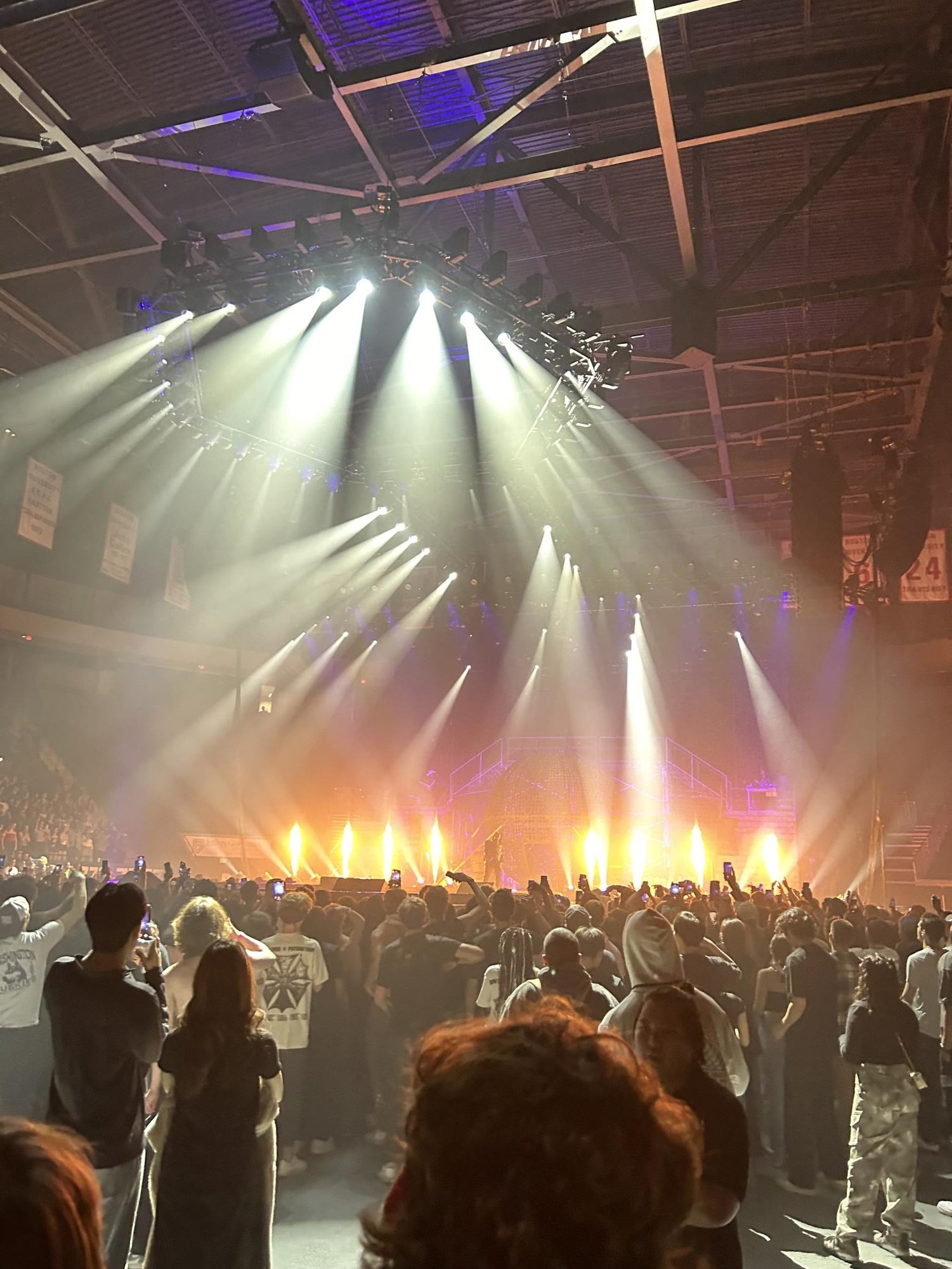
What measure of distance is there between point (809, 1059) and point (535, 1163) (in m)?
5.72

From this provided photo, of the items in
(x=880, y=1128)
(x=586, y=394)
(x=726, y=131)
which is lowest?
(x=880, y=1128)

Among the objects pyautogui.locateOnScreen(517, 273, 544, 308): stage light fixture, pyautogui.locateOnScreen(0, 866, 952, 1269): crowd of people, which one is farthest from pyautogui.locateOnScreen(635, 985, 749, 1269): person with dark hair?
pyautogui.locateOnScreen(517, 273, 544, 308): stage light fixture

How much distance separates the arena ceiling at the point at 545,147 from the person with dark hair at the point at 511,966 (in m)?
4.60

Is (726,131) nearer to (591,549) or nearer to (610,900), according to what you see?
(610,900)

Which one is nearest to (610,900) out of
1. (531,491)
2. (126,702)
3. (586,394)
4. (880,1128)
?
(880,1128)

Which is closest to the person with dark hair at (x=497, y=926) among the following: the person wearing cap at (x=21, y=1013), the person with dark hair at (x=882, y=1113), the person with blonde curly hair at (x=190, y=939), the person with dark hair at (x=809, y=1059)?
the person with dark hair at (x=809, y=1059)

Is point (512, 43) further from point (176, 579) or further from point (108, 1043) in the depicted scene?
point (176, 579)

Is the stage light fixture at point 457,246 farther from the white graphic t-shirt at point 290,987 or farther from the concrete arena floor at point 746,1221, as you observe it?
the concrete arena floor at point 746,1221

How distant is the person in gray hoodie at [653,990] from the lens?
2.80 meters

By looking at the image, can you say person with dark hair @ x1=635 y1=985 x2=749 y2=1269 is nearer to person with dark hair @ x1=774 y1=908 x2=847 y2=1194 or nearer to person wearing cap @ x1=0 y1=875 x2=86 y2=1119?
person with dark hair @ x1=774 y1=908 x2=847 y2=1194

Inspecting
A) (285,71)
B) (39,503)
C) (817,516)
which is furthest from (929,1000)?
(39,503)

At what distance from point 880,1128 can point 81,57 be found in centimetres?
873

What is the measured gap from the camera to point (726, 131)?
6.30 m

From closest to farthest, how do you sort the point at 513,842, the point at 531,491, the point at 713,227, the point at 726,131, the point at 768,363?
1. the point at 726,131
2. the point at 713,227
3. the point at 768,363
4. the point at 531,491
5. the point at 513,842
